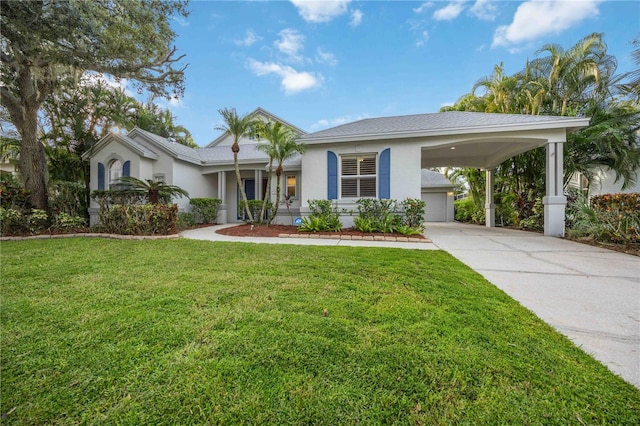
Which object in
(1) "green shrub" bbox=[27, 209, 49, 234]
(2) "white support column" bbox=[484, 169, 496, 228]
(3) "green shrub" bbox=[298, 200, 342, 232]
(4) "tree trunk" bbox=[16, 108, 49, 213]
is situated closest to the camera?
(1) "green shrub" bbox=[27, 209, 49, 234]

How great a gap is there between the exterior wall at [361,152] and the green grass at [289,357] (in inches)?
216

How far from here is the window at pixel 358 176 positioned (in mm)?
8711

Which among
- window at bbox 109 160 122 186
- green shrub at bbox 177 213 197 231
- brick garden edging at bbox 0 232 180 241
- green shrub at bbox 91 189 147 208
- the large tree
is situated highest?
the large tree

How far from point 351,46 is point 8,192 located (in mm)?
13915

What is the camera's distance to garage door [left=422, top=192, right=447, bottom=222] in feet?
52.7

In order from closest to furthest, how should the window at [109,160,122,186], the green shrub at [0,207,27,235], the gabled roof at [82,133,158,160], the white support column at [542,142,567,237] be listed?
1. the green shrub at [0,207,27,235]
2. the white support column at [542,142,567,237]
3. the gabled roof at [82,133,158,160]
4. the window at [109,160,122,186]

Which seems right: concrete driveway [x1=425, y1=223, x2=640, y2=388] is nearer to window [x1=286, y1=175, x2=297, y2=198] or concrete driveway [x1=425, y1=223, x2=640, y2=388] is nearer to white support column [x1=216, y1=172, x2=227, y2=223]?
window [x1=286, y1=175, x2=297, y2=198]

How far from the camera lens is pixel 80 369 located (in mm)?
1556

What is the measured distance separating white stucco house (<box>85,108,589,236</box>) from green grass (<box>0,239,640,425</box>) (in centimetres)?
588

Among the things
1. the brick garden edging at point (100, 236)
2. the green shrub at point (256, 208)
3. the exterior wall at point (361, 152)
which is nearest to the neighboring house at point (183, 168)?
the green shrub at point (256, 208)

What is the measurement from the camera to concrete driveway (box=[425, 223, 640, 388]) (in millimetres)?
1912

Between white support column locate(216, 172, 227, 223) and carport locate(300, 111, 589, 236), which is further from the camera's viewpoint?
white support column locate(216, 172, 227, 223)

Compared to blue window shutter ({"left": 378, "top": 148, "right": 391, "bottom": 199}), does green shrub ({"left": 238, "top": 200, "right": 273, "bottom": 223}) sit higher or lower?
lower

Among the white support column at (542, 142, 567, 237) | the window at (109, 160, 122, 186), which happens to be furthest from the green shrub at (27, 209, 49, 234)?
the white support column at (542, 142, 567, 237)
